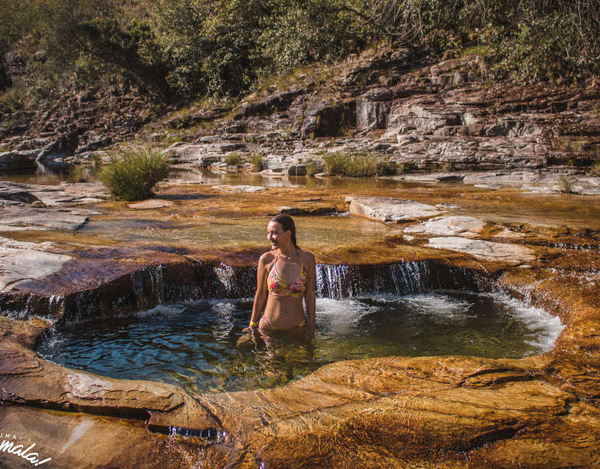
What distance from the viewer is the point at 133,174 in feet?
27.2

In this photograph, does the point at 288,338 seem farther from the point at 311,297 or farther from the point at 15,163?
the point at 15,163

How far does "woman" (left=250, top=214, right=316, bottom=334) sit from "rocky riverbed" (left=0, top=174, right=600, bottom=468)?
92cm

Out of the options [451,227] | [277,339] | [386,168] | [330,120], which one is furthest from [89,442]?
[330,120]

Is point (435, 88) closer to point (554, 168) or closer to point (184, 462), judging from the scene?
point (554, 168)

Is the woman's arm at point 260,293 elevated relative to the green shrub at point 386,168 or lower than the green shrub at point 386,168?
lower

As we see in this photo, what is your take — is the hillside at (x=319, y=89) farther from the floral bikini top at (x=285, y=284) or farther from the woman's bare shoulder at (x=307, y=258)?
the floral bikini top at (x=285, y=284)

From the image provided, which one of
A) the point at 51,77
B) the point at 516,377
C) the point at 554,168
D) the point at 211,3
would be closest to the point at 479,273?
the point at 516,377

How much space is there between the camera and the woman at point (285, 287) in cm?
359

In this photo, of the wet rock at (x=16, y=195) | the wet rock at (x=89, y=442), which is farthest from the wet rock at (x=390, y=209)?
the wet rock at (x=16, y=195)

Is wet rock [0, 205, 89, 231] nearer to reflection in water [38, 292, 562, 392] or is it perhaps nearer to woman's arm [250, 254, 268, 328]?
reflection in water [38, 292, 562, 392]

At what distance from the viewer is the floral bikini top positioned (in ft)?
11.8

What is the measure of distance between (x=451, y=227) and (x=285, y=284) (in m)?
3.01

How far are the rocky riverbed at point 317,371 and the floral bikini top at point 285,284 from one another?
0.97m

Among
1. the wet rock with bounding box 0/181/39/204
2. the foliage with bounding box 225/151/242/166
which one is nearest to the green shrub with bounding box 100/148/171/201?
the wet rock with bounding box 0/181/39/204
